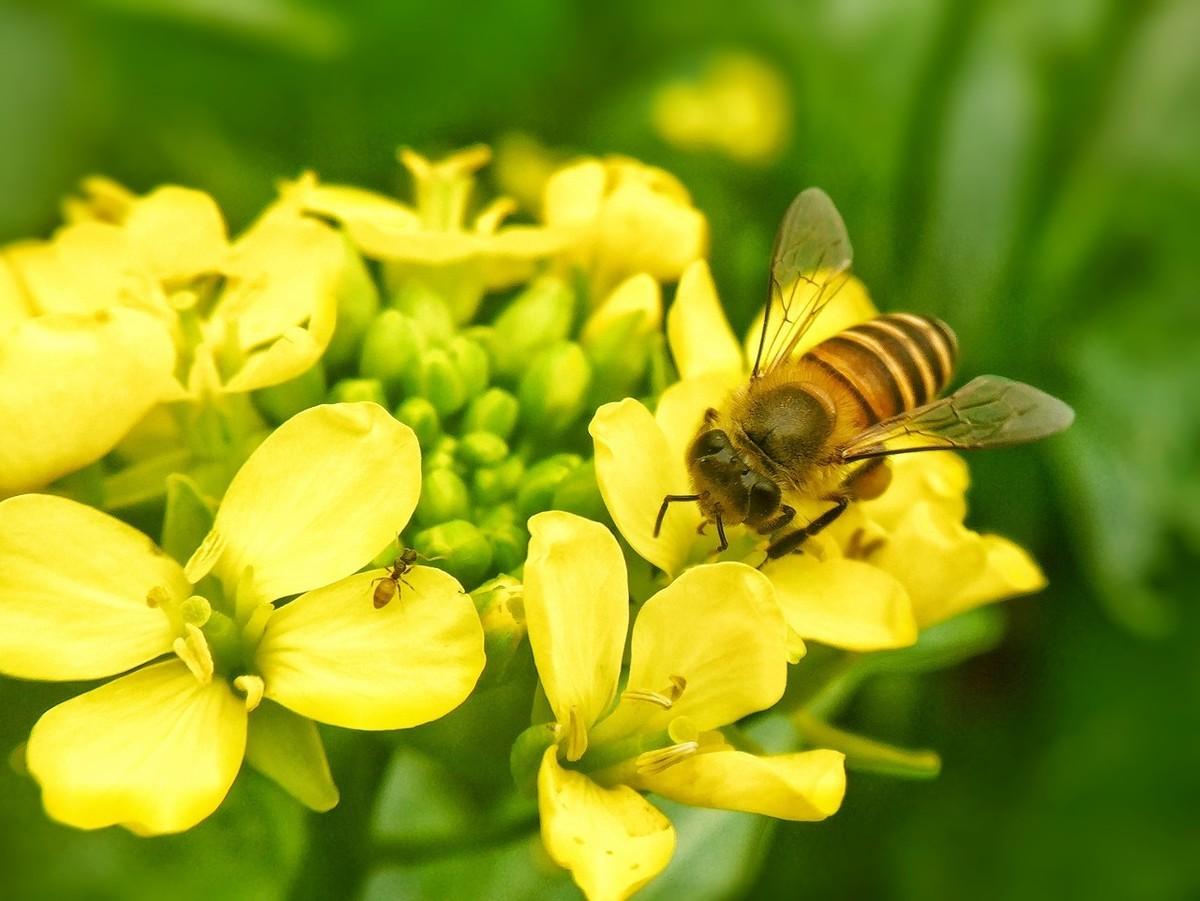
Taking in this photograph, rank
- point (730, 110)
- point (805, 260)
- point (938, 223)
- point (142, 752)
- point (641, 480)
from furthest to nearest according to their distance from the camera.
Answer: point (730, 110)
point (938, 223)
point (805, 260)
point (641, 480)
point (142, 752)

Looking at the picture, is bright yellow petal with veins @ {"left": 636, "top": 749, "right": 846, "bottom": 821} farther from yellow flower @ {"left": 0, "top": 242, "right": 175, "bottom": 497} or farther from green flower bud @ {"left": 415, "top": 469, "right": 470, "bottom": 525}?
yellow flower @ {"left": 0, "top": 242, "right": 175, "bottom": 497}

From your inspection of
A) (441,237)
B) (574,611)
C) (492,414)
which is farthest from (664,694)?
(441,237)

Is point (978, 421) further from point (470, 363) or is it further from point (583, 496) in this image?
point (470, 363)

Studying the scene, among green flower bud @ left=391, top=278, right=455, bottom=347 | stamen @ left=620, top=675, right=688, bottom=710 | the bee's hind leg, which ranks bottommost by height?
stamen @ left=620, top=675, right=688, bottom=710

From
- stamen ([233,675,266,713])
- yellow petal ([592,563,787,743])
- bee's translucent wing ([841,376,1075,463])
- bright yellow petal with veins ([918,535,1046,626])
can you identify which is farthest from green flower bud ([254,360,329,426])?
bright yellow petal with veins ([918,535,1046,626])

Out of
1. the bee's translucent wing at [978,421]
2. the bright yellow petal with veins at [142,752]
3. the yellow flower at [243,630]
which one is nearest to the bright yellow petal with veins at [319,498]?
the yellow flower at [243,630]

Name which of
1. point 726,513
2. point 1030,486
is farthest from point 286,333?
point 1030,486
